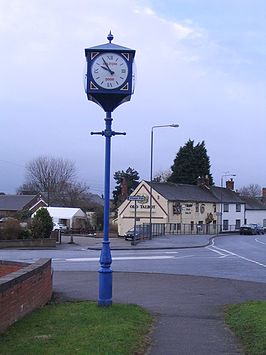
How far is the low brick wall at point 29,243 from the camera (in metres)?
39.4

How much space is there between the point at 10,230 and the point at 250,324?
109ft

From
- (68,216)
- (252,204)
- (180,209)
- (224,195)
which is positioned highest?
(224,195)

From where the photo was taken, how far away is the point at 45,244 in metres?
42.1

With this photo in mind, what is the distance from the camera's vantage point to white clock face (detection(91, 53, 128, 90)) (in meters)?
10.4

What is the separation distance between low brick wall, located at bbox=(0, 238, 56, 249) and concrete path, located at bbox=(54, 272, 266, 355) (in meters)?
21.6

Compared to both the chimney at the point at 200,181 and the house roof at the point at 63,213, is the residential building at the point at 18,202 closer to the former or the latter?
the house roof at the point at 63,213

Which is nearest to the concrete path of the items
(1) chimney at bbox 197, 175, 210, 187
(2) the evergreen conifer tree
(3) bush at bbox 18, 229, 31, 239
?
(3) bush at bbox 18, 229, 31, 239

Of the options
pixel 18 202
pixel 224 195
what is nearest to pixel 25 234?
pixel 224 195

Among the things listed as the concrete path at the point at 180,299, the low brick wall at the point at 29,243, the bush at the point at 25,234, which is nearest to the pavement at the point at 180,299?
the concrete path at the point at 180,299

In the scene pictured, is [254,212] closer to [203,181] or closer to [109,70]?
[203,181]

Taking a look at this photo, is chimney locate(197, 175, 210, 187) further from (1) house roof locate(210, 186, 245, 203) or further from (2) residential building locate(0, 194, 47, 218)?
(2) residential building locate(0, 194, 47, 218)

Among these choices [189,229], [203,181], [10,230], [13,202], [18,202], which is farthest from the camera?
[13,202]

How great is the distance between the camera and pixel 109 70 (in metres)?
10.4

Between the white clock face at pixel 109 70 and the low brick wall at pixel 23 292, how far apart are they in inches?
136
